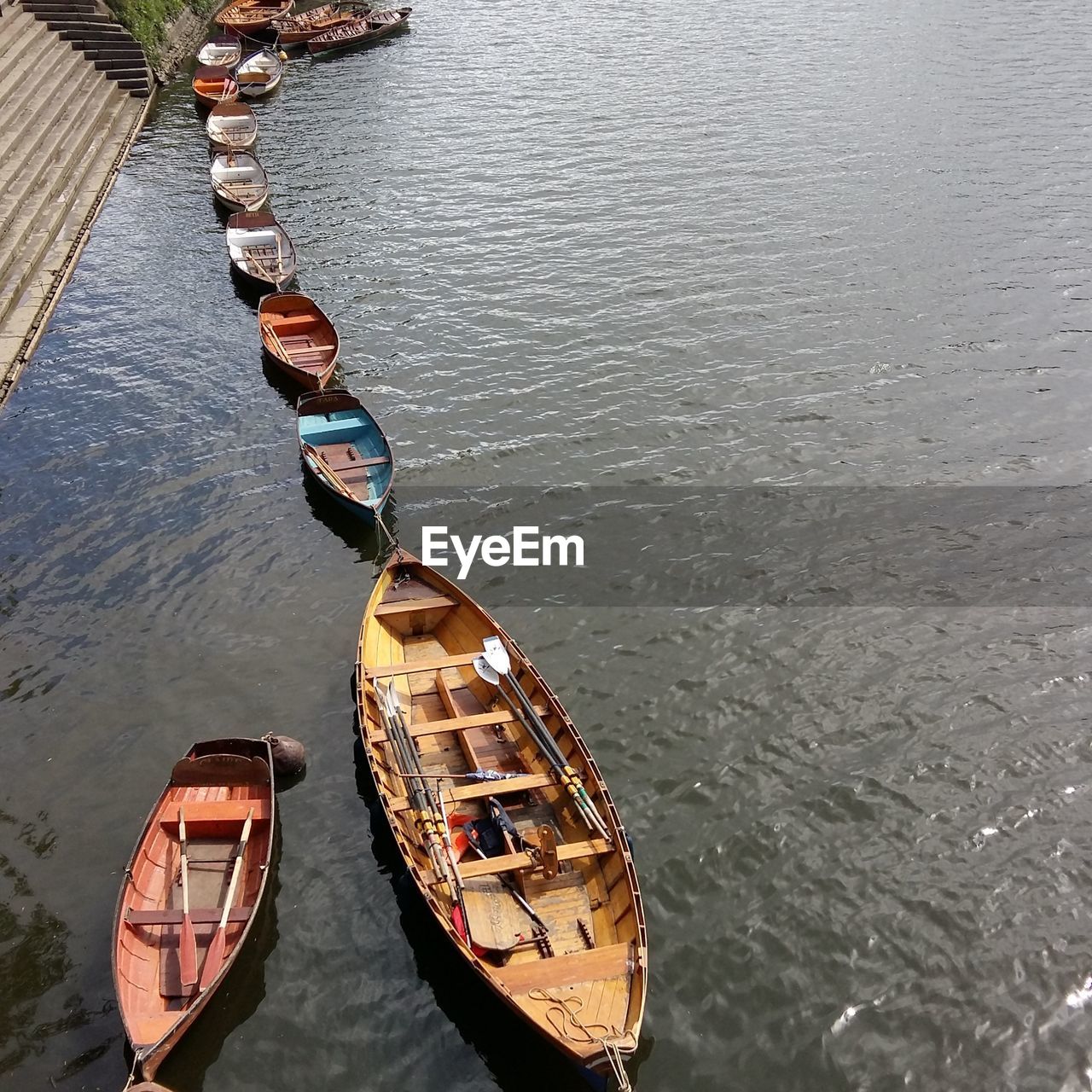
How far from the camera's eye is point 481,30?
200 feet

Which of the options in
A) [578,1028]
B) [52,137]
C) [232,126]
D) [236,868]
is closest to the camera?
[578,1028]

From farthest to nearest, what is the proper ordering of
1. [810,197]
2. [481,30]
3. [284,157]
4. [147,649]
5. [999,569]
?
[481,30] → [284,157] → [810,197] → [999,569] → [147,649]

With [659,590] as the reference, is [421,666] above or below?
above

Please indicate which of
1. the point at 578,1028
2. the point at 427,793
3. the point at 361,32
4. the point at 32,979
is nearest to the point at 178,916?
the point at 32,979

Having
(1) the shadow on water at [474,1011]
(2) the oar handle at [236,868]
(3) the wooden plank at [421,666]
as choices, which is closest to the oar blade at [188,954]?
(2) the oar handle at [236,868]

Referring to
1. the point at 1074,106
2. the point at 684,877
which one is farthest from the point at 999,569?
the point at 1074,106

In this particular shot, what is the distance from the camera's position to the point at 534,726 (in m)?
16.9

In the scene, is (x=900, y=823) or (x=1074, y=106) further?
(x=1074, y=106)

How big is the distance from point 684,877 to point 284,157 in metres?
41.5

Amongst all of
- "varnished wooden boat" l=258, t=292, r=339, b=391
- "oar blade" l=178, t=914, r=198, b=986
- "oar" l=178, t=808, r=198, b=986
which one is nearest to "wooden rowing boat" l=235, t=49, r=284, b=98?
"varnished wooden boat" l=258, t=292, r=339, b=391

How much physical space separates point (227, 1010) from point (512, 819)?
17.4ft

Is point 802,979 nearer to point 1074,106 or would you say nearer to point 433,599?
point 433,599

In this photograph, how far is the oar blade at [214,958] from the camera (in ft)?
43.0

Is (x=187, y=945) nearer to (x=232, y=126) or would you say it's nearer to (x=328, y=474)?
(x=328, y=474)
